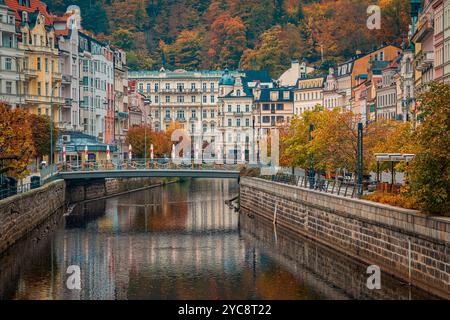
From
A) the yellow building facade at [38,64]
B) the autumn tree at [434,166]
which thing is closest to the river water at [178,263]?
the autumn tree at [434,166]

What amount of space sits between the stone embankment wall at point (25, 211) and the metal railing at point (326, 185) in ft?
56.6

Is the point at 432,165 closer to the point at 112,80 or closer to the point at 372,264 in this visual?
the point at 372,264

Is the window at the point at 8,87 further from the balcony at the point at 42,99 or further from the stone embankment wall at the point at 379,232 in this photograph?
the stone embankment wall at the point at 379,232

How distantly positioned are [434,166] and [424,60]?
41.5 metres

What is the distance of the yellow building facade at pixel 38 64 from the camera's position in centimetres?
11088

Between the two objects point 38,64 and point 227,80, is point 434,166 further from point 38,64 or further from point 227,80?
point 227,80

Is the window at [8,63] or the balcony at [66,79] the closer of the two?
the window at [8,63]

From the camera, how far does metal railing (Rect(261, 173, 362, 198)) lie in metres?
62.2

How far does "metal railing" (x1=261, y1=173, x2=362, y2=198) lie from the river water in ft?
11.1

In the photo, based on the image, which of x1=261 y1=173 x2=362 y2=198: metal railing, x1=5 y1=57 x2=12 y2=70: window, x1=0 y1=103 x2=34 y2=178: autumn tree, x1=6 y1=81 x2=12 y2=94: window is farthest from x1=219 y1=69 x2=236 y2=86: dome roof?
x1=0 y1=103 x2=34 y2=178: autumn tree

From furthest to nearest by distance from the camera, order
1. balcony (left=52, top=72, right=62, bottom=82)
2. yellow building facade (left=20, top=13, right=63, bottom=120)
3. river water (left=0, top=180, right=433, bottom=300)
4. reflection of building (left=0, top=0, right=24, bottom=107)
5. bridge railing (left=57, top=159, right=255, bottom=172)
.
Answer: balcony (left=52, top=72, right=62, bottom=82)
yellow building facade (left=20, top=13, right=63, bottom=120)
reflection of building (left=0, top=0, right=24, bottom=107)
bridge railing (left=57, top=159, right=255, bottom=172)
river water (left=0, top=180, right=433, bottom=300)

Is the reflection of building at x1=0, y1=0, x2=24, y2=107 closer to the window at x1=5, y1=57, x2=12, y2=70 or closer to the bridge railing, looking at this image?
the window at x1=5, y1=57, x2=12, y2=70

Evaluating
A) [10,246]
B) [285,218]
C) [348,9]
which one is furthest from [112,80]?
[10,246]

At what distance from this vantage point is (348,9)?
624 feet
